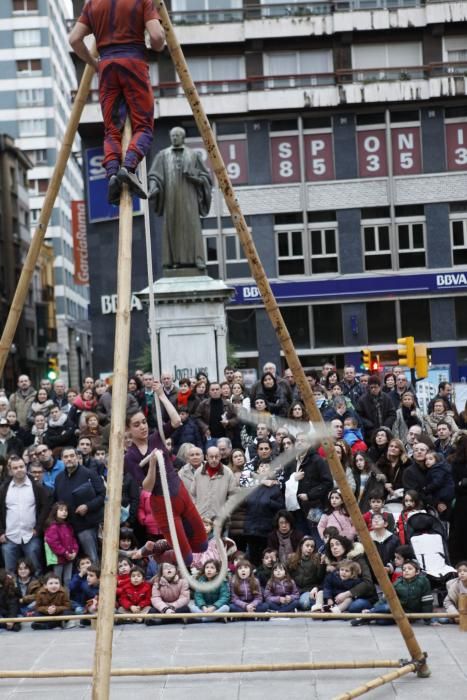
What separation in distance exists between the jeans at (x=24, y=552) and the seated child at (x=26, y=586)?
0.27ft

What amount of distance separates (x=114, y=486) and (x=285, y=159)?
34.4m

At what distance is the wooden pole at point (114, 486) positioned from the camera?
5.94 m

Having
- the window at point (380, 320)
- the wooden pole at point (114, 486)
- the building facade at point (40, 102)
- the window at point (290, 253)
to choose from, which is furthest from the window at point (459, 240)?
the wooden pole at point (114, 486)

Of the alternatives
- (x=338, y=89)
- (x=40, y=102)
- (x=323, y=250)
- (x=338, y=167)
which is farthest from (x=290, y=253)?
(x=40, y=102)

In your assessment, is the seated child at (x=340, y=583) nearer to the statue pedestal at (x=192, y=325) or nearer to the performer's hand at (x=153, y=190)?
the statue pedestal at (x=192, y=325)

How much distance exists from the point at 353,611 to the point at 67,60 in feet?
252

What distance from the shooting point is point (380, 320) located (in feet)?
130

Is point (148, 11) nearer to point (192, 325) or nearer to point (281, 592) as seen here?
point (281, 592)

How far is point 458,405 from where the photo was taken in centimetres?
1730

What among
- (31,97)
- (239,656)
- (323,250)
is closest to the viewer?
(239,656)

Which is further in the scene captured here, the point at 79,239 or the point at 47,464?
the point at 79,239

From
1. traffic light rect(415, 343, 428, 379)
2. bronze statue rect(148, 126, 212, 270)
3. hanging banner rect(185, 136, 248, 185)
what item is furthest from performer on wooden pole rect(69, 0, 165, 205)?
hanging banner rect(185, 136, 248, 185)

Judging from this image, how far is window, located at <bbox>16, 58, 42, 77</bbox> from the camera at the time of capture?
2849 inches

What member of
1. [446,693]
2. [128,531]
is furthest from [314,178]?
[446,693]
